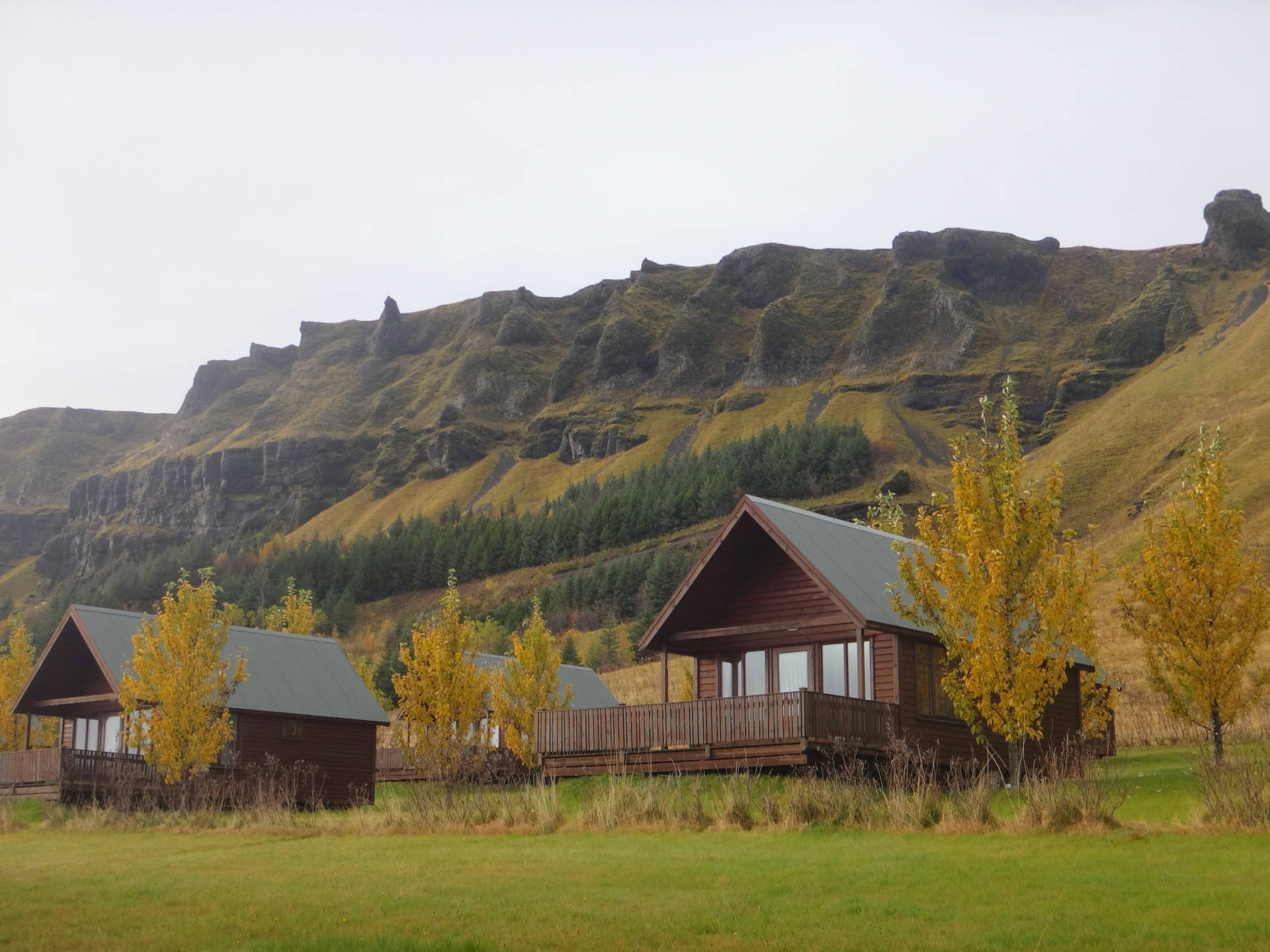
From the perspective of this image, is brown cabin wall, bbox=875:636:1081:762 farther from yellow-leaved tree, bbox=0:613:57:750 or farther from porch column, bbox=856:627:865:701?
yellow-leaved tree, bbox=0:613:57:750

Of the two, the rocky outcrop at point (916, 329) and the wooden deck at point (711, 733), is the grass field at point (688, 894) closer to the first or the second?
the wooden deck at point (711, 733)

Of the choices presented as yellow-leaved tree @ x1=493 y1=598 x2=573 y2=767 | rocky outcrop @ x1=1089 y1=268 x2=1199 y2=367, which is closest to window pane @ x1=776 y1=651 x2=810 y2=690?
yellow-leaved tree @ x1=493 y1=598 x2=573 y2=767

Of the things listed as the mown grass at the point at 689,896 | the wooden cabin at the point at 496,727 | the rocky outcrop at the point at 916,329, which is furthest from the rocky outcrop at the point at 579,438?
the mown grass at the point at 689,896

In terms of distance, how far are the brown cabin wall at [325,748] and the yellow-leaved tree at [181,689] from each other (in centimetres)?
430

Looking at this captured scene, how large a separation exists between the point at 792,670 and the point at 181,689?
15034 millimetres

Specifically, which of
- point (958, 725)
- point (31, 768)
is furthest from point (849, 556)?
point (31, 768)

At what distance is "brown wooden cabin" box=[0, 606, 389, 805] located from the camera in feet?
121

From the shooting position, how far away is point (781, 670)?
3156 cm

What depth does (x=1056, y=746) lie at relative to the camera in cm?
3306

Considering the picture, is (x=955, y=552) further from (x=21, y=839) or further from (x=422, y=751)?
(x=21, y=839)

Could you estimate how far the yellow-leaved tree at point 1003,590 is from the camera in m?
23.1

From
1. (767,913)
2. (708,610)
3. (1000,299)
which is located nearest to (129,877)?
(767,913)

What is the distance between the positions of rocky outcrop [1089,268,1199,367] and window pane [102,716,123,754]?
128m

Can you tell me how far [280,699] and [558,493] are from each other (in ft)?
404
